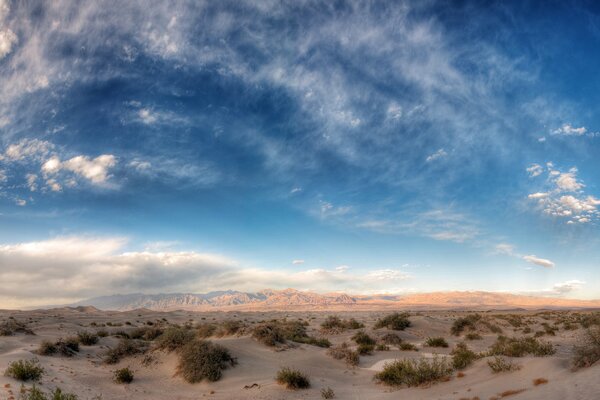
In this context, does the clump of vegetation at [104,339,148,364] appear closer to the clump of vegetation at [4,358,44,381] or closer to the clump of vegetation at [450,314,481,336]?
the clump of vegetation at [4,358,44,381]

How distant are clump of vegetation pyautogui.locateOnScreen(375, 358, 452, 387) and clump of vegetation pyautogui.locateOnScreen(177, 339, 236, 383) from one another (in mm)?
7068

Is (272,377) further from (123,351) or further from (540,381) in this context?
(540,381)

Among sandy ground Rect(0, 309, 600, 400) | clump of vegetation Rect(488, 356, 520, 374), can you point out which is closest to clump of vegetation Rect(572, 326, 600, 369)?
sandy ground Rect(0, 309, 600, 400)

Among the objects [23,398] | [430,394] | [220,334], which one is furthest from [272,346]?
[23,398]

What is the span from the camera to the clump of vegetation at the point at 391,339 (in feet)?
80.9

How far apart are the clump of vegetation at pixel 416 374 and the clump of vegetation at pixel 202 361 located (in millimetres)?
7068

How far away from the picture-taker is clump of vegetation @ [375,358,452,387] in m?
11.6

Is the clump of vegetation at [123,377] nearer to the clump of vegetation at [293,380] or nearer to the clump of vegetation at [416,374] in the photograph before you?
the clump of vegetation at [293,380]

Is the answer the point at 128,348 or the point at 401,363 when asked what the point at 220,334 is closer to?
the point at 128,348

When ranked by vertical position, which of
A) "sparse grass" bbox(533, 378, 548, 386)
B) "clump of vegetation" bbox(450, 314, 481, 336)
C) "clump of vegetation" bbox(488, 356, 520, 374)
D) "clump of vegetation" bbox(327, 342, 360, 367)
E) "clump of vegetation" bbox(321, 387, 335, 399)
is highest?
"sparse grass" bbox(533, 378, 548, 386)

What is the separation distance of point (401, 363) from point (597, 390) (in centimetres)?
672

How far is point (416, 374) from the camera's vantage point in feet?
38.5

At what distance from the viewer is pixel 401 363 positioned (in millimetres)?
13219

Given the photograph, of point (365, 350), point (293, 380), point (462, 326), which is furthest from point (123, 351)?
point (462, 326)
